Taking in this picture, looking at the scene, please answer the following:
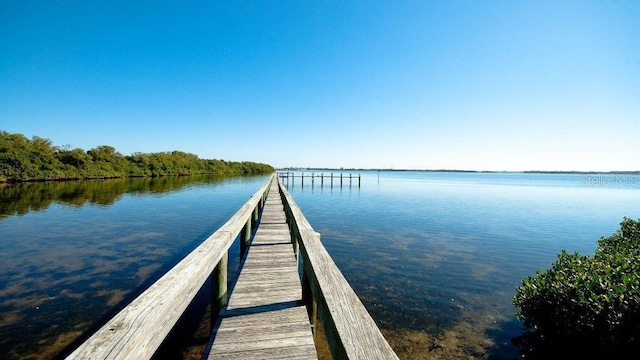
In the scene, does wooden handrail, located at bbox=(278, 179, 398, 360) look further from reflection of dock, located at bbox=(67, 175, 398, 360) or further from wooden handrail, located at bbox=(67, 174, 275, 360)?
wooden handrail, located at bbox=(67, 174, 275, 360)

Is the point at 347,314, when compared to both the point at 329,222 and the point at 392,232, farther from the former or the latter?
the point at 329,222

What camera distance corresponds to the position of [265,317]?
144 inches

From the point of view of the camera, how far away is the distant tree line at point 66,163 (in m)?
38.0

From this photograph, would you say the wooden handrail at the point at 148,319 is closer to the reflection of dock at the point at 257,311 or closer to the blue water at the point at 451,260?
the reflection of dock at the point at 257,311

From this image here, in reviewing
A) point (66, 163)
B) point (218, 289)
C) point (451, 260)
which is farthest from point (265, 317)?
point (66, 163)

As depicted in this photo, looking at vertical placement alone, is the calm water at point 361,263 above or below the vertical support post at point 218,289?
below

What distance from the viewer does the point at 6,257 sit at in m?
8.61

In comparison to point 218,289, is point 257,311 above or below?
below

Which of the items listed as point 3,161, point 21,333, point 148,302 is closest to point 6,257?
point 21,333

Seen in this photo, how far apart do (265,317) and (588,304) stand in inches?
145

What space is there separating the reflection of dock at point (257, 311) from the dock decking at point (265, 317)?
10 mm

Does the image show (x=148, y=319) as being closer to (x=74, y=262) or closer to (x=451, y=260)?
(x=74, y=262)

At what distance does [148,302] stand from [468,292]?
7576 millimetres

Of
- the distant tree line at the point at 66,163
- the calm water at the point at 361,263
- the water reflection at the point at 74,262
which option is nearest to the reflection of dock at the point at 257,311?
the calm water at the point at 361,263
